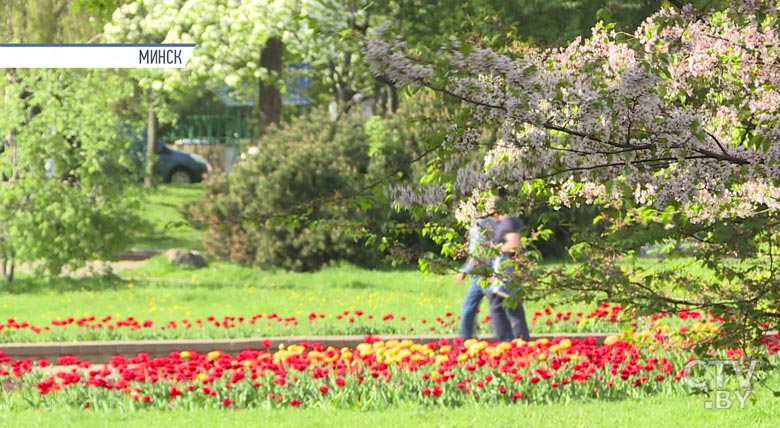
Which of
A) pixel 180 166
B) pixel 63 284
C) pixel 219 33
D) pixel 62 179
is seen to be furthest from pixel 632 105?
pixel 180 166

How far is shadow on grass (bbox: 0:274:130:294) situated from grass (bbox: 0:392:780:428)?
9.99 meters

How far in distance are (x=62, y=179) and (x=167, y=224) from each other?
5.41m

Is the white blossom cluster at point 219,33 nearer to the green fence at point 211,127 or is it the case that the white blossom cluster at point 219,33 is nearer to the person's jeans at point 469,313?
the person's jeans at point 469,313

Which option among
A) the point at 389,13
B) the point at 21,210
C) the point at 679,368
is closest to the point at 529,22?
the point at 389,13

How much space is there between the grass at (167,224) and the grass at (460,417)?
16.3m

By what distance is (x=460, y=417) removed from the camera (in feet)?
24.5

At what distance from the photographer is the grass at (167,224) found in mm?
26891

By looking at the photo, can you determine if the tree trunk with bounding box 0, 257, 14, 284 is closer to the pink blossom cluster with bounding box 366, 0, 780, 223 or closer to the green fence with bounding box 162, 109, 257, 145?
the pink blossom cluster with bounding box 366, 0, 780, 223

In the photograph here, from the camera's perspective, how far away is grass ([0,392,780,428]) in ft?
23.5

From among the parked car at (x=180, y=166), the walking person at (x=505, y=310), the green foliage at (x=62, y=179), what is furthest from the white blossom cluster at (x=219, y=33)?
the parked car at (x=180, y=166)

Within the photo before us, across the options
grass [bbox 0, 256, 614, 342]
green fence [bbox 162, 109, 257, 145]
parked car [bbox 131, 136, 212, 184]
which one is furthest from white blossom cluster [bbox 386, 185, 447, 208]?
green fence [bbox 162, 109, 257, 145]

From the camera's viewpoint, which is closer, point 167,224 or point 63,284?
point 63,284

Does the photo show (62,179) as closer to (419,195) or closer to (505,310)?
(505,310)

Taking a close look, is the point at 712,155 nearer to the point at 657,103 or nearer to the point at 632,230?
the point at 657,103
